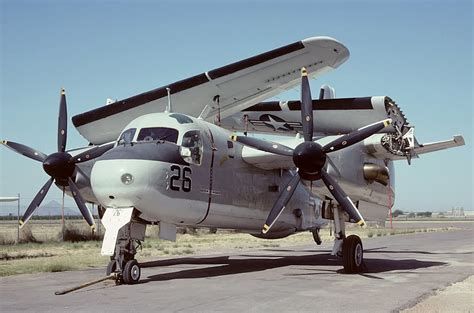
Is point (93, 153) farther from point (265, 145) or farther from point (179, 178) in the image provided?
Result: point (265, 145)

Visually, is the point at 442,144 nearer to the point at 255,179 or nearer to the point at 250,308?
the point at 255,179

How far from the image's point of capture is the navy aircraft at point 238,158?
1394 cm

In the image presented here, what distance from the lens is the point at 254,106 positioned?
21812mm

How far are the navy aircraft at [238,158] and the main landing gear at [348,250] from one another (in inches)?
1.5

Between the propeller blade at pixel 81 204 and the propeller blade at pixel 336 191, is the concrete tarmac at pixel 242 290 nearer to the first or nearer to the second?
the propeller blade at pixel 81 204

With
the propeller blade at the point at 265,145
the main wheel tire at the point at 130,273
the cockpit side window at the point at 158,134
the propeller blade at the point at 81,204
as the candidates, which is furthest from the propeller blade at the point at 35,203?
the propeller blade at the point at 265,145

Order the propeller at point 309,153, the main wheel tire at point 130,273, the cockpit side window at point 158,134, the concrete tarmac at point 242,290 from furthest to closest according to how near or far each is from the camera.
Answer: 1. the propeller at point 309,153
2. the cockpit side window at point 158,134
3. the main wheel tire at point 130,273
4. the concrete tarmac at point 242,290

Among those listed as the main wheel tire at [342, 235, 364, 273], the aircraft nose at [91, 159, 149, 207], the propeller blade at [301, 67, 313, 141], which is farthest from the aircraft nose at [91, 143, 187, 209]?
the main wheel tire at [342, 235, 364, 273]

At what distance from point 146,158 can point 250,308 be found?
542 centimetres

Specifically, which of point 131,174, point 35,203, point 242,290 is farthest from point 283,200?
point 35,203

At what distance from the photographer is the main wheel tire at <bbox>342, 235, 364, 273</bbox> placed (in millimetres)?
16219

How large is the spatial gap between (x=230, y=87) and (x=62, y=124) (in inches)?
230

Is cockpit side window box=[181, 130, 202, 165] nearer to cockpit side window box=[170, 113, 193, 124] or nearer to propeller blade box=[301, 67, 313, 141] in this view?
cockpit side window box=[170, 113, 193, 124]

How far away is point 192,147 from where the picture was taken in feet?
49.5
